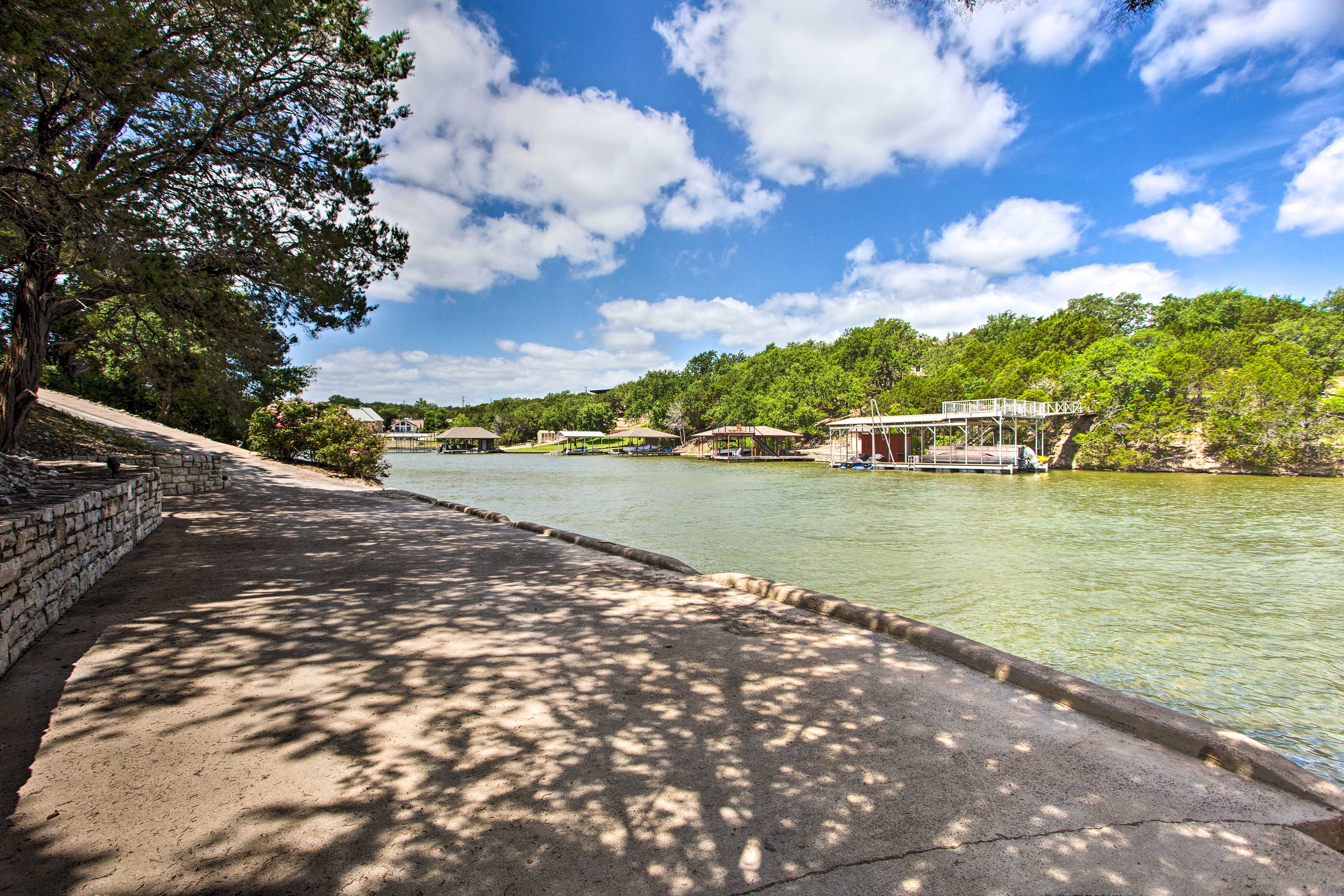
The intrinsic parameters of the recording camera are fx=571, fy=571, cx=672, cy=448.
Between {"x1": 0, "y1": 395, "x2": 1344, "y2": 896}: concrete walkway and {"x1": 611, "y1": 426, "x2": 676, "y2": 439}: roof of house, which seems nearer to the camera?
{"x1": 0, "y1": 395, "x2": 1344, "y2": 896}: concrete walkway

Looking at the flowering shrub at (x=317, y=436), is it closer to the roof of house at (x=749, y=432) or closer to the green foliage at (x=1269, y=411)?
the roof of house at (x=749, y=432)

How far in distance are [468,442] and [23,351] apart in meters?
67.0

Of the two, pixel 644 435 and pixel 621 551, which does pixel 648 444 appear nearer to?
pixel 644 435

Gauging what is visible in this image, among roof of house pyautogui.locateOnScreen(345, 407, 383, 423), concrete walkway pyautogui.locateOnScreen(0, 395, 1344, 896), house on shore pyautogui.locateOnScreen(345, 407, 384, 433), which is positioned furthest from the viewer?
roof of house pyautogui.locateOnScreen(345, 407, 383, 423)

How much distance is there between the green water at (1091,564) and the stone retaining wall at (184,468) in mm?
5678

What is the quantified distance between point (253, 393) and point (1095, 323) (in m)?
54.9

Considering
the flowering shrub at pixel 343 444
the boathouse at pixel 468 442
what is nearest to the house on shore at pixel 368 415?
the boathouse at pixel 468 442

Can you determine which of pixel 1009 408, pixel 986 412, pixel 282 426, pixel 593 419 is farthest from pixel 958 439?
pixel 593 419

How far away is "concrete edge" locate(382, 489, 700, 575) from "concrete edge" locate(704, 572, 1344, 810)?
204cm

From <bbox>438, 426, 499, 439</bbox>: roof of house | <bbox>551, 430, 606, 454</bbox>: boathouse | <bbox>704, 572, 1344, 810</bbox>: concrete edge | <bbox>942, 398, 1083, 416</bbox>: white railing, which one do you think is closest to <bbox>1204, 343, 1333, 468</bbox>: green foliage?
<bbox>942, 398, 1083, 416</bbox>: white railing

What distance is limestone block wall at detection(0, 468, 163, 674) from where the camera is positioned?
9.99 ft

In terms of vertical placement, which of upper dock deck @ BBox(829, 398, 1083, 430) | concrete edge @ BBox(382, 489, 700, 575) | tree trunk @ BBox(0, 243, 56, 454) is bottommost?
concrete edge @ BBox(382, 489, 700, 575)

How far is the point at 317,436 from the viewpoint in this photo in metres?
17.3

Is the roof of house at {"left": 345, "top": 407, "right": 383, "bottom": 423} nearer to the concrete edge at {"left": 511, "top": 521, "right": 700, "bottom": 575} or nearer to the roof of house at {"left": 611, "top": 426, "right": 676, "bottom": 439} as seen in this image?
the roof of house at {"left": 611, "top": 426, "right": 676, "bottom": 439}
